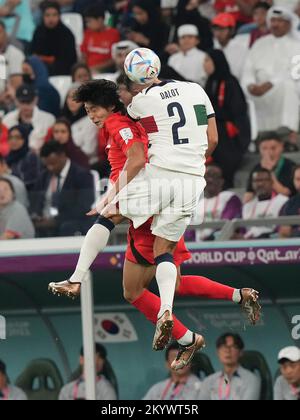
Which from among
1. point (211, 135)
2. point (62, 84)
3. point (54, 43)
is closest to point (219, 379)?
point (211, 135)

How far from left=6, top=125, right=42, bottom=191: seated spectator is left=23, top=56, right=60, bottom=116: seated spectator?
1.18 ft

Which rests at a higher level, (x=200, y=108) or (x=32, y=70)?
(x=32, y=70)

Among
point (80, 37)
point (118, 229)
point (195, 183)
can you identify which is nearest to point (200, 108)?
point (195, 183)

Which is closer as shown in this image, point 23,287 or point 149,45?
point 23,287

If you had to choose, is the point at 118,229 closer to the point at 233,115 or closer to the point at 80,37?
the point at 233,115

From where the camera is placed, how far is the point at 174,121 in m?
9.59

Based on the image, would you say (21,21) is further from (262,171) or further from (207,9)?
(262,171)

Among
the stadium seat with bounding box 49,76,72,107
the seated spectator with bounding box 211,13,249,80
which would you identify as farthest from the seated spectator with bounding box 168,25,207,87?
the stadium seat with bounding box 49,76,72,107

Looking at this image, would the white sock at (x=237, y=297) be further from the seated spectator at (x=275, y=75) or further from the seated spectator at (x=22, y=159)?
the seated spectator at (x=22, y=159)

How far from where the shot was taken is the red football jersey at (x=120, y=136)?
9664 mm

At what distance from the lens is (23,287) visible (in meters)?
13.8

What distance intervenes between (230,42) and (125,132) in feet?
16.6

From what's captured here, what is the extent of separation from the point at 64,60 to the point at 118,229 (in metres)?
3.54

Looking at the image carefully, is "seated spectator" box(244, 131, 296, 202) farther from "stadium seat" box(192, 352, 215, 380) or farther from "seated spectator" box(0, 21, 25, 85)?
"seated spectator" box(0, 21, 25, 85)
